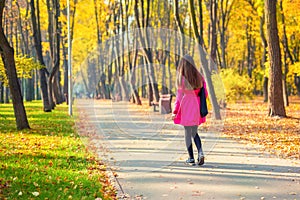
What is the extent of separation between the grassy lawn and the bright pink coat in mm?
1728

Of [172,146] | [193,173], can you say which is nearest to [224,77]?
[172,146]

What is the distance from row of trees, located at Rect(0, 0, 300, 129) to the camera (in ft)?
85.6

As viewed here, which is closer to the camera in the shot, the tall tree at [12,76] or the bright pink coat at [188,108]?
the bright pink coat at [188,108]

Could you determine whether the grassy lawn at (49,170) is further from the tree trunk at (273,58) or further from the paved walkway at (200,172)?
the tree trunk at (273,58)

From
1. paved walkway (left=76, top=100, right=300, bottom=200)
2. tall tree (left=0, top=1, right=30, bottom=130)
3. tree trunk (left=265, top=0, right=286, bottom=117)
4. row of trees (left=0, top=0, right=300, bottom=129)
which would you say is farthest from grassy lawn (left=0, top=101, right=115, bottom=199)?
row of trees (left=0, top=0, right=300, bottom=129)

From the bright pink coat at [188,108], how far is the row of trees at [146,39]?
1088 centimetres

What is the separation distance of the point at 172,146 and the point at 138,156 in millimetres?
1934

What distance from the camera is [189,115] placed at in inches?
339

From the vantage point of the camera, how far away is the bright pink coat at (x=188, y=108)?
8.61m

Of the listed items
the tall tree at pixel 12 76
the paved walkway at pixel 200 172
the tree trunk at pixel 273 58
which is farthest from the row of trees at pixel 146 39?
the paved walkway at pixel 200 172

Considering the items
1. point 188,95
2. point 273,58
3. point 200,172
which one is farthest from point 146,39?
point 200,172

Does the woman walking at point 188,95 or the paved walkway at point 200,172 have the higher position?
the woman walking at point 188,95

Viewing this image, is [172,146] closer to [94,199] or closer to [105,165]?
[105,165]

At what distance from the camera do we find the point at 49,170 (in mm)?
8102
